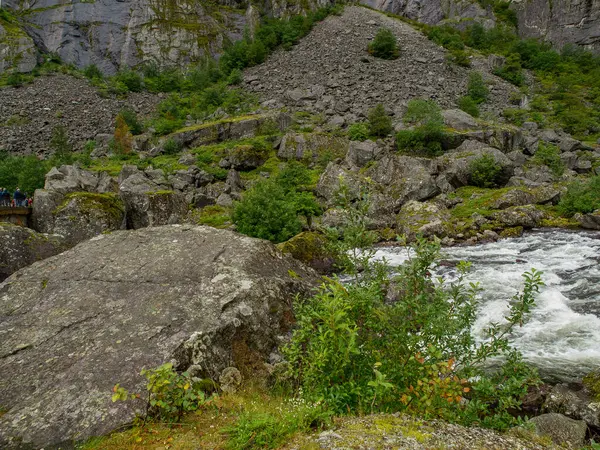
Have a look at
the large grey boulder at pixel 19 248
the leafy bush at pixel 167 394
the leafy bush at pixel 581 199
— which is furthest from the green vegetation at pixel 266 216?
the leafy bush at pixel 581 199

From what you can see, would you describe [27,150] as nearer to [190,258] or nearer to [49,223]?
[49,223]

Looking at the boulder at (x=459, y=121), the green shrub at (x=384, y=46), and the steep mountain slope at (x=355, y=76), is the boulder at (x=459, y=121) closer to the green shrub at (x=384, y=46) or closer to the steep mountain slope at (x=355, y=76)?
the steep mountain slope at (x=355, y=76)

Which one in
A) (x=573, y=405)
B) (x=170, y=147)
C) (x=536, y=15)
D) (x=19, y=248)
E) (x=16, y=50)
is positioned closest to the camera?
(x=573, y=405)

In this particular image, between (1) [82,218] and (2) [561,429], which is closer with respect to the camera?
(2) [561,429]

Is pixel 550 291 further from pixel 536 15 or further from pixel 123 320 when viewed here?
pixel 536 15

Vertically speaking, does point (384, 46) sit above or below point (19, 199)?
→ above

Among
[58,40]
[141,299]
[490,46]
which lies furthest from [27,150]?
[490,46]

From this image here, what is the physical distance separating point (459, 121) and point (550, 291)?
37.0m

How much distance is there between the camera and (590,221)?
78.2 feet

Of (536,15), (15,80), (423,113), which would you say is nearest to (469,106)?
(423,113)

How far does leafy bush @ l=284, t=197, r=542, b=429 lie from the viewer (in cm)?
351

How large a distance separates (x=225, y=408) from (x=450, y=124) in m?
48.4

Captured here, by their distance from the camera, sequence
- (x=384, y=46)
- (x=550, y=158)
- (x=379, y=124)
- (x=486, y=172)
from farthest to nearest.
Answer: (x=384, y=46), (x=379, y=124), (x=550, y=158), (x=486, y=172)

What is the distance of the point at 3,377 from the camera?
4.99 m
